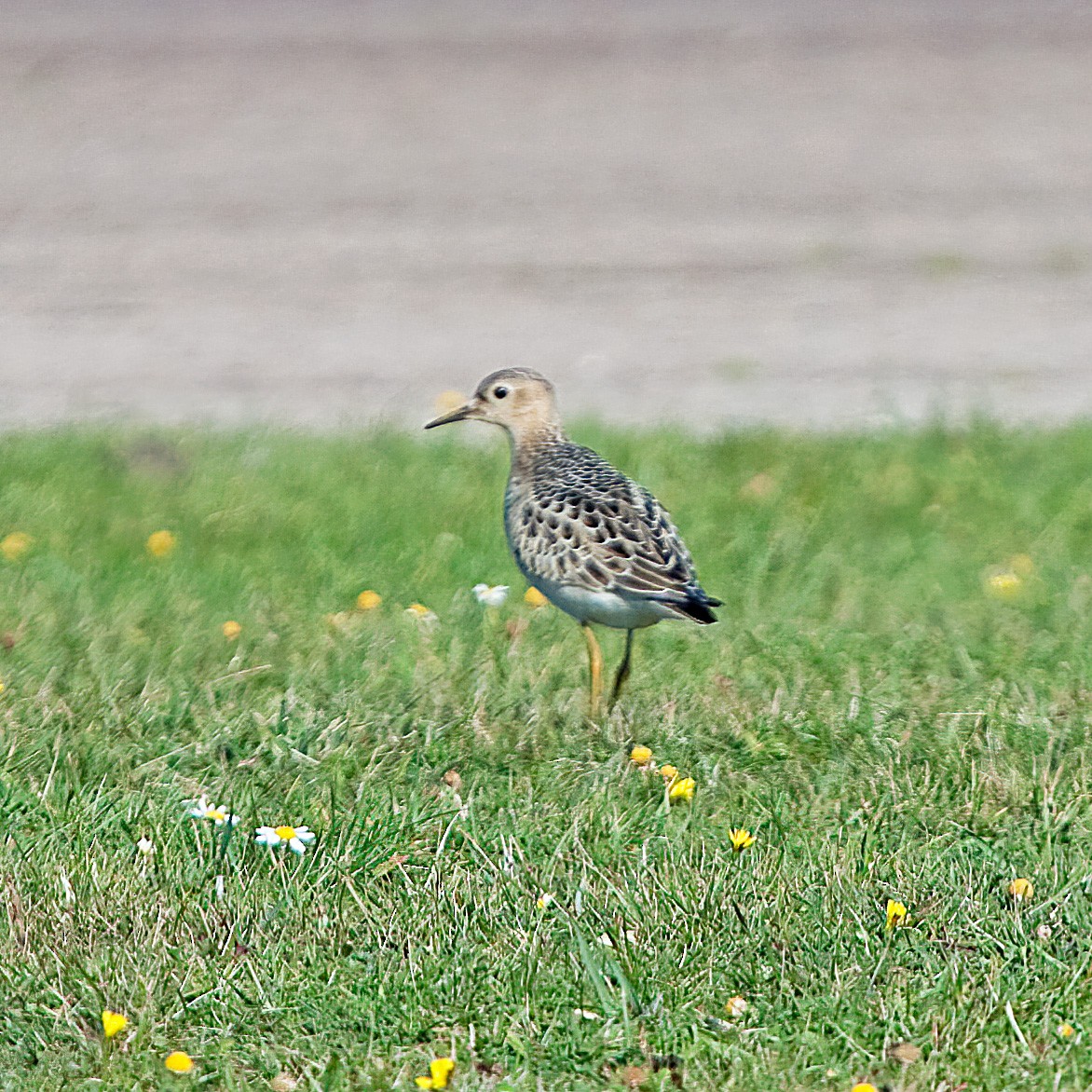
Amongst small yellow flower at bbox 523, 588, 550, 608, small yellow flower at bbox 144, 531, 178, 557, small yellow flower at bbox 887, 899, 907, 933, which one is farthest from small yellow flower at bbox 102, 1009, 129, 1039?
small yellow flower at bbox 144, 531, 178, 557

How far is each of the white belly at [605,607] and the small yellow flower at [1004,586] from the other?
1592mm

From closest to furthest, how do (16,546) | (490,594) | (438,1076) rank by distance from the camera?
(438,1076) → (490,594) → (16,546)

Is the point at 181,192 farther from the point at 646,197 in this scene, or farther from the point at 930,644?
the point at 930,644

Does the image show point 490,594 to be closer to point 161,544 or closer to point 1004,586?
point 161,544

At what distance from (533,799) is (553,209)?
7.70 metres

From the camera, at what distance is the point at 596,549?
433 cm

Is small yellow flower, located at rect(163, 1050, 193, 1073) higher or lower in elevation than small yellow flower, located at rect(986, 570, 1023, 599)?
lower

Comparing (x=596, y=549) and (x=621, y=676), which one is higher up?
(x=596, y=549)

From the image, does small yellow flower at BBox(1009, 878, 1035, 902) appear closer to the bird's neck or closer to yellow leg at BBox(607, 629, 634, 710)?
yellow leg at BBox(607, 629, 634, 710)

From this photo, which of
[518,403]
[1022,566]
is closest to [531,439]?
[518,403]

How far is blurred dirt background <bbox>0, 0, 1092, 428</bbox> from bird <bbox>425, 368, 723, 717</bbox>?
2.99m

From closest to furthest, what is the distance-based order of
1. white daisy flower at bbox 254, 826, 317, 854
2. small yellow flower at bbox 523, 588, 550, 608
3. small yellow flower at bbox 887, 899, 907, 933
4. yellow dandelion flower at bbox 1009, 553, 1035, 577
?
small yellow flower at bbox 887, 899, 907, 933 → white daisy flower at bbox 254, 826, 317, 854 → small yellow flower at bbox 523, 588, 550, 608 → yellow dandelion flower at bbox 1009, 553, 1035, 577

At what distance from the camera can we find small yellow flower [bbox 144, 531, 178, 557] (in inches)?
235

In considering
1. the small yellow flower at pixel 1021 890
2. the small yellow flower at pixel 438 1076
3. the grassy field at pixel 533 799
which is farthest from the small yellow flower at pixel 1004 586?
the small yellow flower at pixel 438 1076
